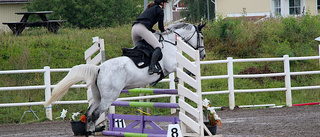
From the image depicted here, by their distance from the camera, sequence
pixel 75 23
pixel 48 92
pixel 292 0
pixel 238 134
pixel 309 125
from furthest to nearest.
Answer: pixel 292 0 → pixel 75 23 → pixel 48 92 → pixel 309 125 → pixel 238 134

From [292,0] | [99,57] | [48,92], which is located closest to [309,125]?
[99,57]

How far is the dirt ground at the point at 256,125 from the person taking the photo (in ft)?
23.6

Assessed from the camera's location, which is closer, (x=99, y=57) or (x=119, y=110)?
(x=99, y=57)

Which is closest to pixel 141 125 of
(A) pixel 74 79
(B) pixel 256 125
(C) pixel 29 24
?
(A) pixel 74 79

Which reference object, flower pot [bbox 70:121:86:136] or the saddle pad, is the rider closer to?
the saddle pad

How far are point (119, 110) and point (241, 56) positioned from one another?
20.3 ft

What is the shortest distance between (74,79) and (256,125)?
3.66 meters

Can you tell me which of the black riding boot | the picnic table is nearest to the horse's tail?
the black riding boot

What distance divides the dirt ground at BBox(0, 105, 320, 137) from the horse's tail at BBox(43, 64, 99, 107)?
5.74 ft

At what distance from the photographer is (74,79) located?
6191 mm

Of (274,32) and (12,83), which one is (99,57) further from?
(274,32)

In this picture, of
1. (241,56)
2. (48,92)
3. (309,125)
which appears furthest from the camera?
(241,56)

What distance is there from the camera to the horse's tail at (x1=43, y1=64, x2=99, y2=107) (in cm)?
618

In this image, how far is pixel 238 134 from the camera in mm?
7059
